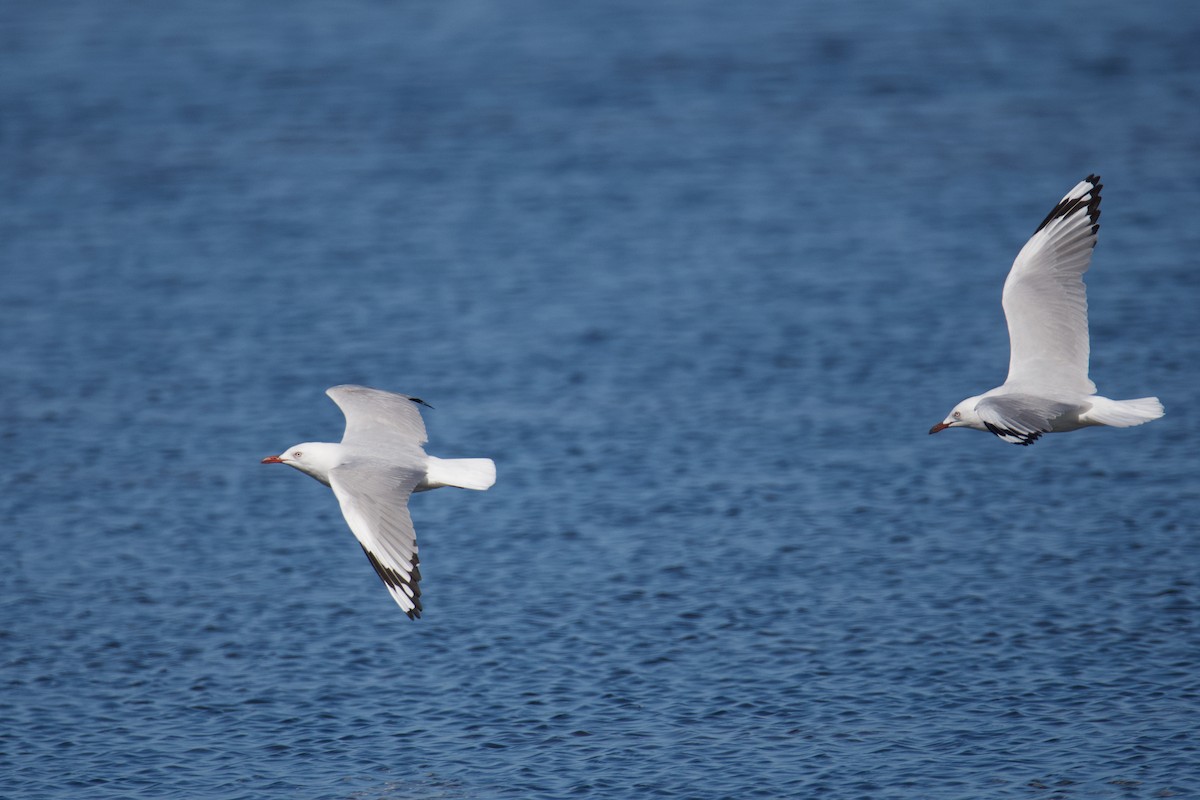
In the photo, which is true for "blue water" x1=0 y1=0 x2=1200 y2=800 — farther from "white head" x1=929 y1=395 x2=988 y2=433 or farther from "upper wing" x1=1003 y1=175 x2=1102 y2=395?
"upper wing" x1=1003 y1=175 x2=1102 y2=395

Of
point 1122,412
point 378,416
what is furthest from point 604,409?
point 1122,412

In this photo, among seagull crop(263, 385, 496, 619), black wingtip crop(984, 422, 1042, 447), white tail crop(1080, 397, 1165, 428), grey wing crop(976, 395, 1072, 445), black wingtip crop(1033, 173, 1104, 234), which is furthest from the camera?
black wingtip crop(1033, 173, 1104, 234)

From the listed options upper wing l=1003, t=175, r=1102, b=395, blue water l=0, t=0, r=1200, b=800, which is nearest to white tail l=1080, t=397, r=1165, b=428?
upper wing l=1003, t=175, r=1102, b=395

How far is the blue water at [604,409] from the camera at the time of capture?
13055 mm

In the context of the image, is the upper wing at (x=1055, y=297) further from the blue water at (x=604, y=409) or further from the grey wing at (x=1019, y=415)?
the blue water at (x=604, y=409)

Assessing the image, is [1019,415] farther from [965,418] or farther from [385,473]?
[385,473]

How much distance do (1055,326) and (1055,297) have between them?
9.3 inches

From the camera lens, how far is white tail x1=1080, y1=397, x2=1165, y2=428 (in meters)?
11.8

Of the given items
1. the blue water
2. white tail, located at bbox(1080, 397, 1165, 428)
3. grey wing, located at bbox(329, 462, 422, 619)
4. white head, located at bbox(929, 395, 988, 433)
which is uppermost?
white tail, located at bbox(1080, 397, 1165, 428)

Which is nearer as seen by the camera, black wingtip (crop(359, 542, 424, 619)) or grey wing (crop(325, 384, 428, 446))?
black wingtip (crop(359, 542, 424, 619))

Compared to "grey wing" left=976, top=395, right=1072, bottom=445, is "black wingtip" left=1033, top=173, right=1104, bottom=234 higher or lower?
→ higher

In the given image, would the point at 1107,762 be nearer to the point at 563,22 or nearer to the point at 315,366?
the point at 315,366

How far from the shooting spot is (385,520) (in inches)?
446

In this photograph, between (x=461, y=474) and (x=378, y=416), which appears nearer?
(x=461, y=474)
